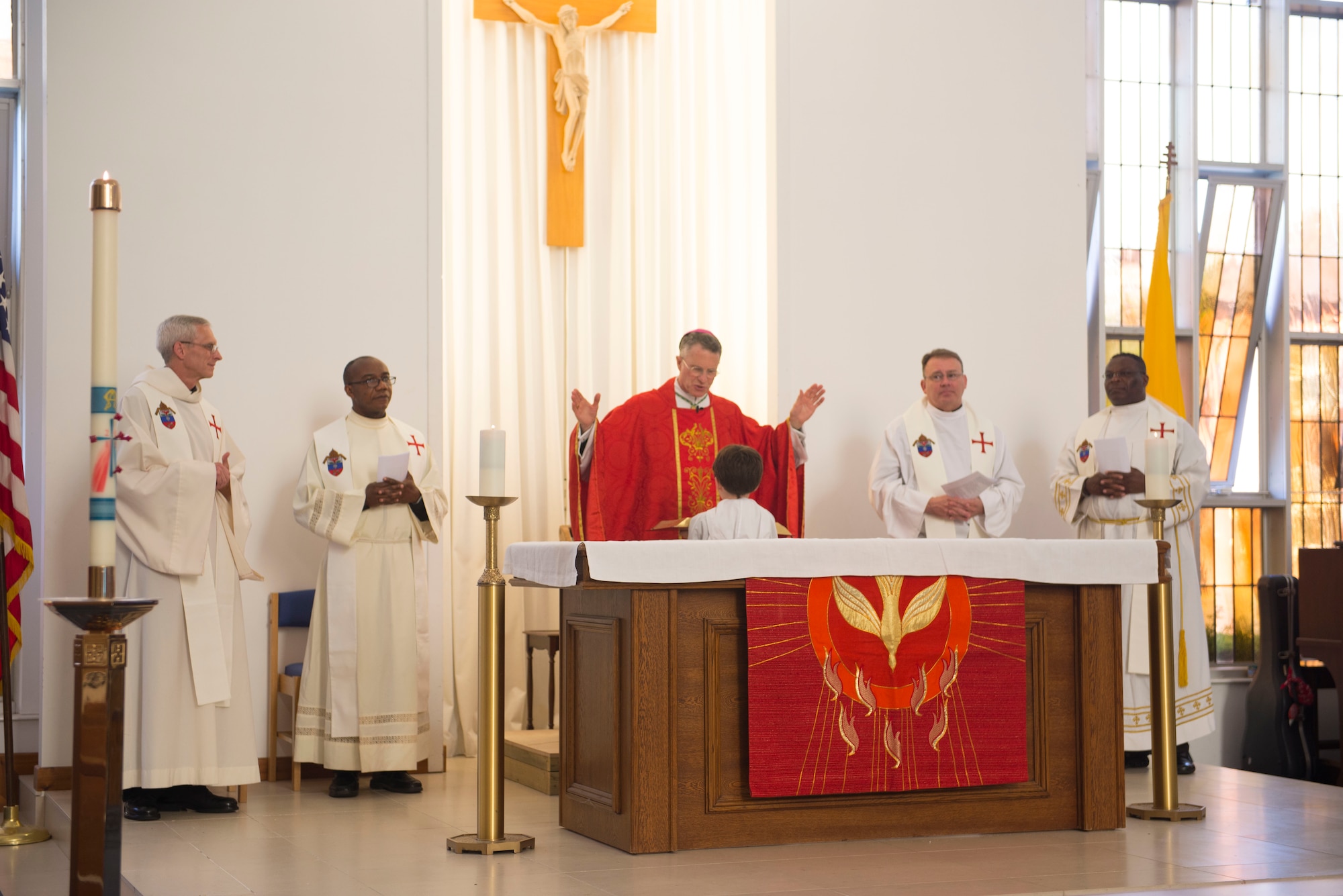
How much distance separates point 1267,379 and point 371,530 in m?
6.94

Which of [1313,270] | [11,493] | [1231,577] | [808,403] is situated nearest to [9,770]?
[11,493]

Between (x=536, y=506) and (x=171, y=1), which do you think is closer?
(x=171, y=1)

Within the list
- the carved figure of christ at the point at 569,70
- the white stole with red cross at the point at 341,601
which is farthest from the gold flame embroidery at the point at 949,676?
the carved figure of christ at the point at 569,70

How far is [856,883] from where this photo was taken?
399 cm

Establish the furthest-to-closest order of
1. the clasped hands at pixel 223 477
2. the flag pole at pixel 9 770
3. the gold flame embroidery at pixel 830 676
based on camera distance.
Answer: the clasped hands at pixel 223 477
the flag pole at pixel 9 770
the gold flame embroidery at pixel 830 676

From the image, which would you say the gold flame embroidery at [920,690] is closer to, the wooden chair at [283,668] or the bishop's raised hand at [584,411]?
the bishop's raised hand at [584,411]

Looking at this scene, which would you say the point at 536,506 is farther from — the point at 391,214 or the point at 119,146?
the point at 119,146

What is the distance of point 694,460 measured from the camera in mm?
6641

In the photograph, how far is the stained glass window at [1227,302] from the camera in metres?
9.96

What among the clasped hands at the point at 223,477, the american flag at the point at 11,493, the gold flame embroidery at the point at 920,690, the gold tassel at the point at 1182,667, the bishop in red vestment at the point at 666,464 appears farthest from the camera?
the gold tassel at the point at 1182,667

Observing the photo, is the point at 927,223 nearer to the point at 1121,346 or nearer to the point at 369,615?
Answer: the point at 1121,346

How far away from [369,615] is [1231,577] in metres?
6.58

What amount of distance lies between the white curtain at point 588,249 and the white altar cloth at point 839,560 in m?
2.66

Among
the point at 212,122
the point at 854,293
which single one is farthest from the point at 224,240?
the point at 854,293
